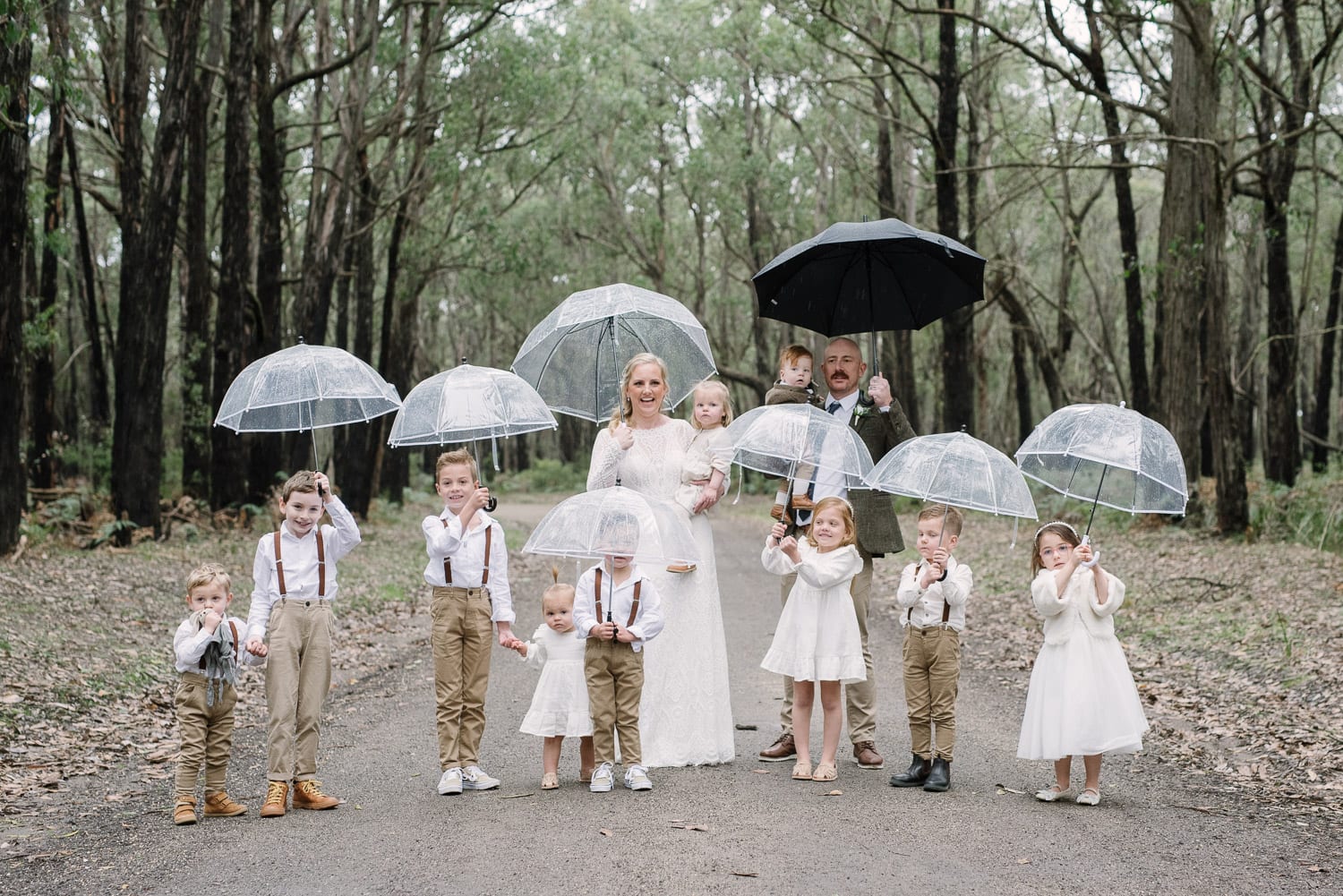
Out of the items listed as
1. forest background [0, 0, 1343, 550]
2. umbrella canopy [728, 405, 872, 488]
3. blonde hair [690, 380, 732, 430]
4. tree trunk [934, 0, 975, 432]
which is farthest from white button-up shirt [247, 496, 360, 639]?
tree trunk [934, 0, 975, 432]

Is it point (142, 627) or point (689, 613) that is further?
point (142, 627)

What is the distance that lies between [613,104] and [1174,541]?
22.5m

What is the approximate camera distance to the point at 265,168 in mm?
20719

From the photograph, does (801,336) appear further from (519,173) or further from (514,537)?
(514,537)

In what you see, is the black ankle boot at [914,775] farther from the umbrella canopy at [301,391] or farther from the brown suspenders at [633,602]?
the umbrella canopy at [301,391]

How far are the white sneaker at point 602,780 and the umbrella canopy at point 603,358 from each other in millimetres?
2044

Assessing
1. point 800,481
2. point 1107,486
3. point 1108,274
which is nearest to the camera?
point 1107,486

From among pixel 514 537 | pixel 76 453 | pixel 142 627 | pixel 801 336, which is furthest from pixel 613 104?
pixel 142 627

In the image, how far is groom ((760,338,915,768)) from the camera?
679 cm

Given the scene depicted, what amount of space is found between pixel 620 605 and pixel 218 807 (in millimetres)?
2150

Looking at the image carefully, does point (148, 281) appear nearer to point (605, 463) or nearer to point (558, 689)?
point (605, 463)

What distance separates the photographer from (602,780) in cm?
602

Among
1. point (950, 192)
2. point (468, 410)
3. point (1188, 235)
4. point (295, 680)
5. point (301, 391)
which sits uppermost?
point (950, 192)

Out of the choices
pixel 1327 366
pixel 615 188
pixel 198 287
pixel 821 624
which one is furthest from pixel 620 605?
pixel 615 188
